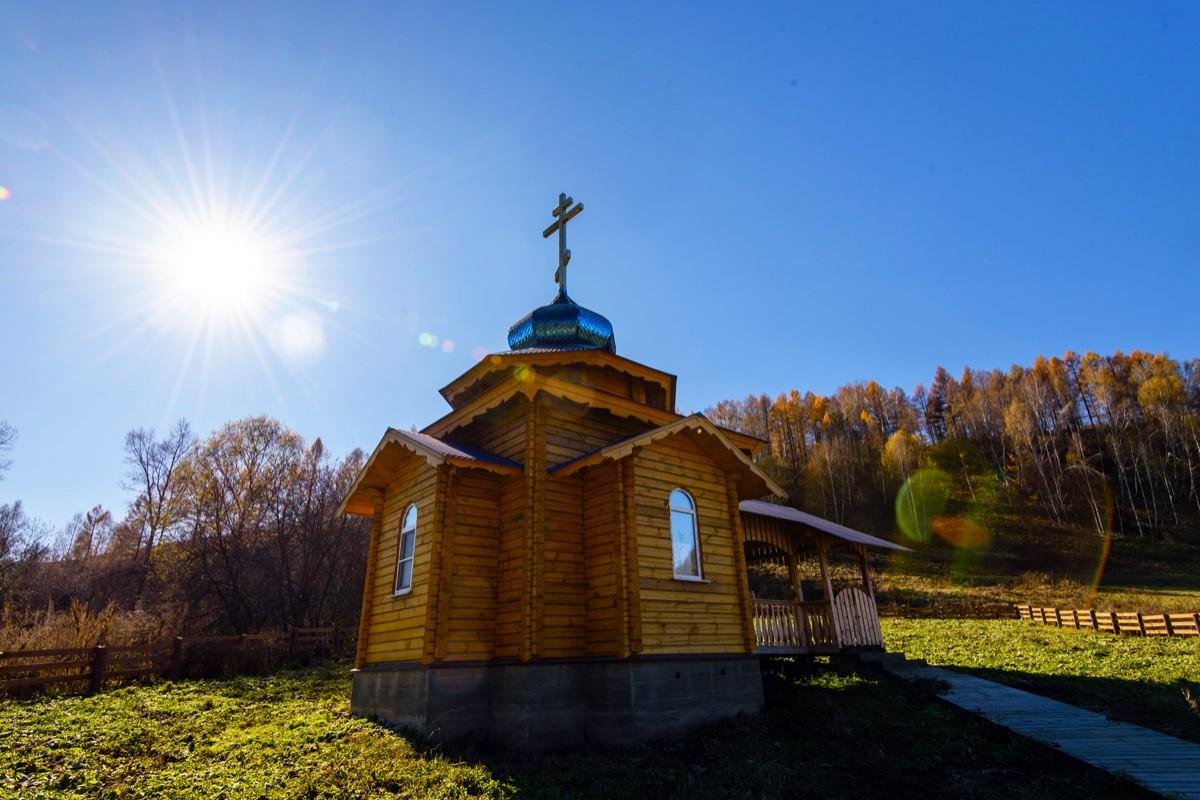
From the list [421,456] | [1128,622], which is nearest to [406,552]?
[421,456]

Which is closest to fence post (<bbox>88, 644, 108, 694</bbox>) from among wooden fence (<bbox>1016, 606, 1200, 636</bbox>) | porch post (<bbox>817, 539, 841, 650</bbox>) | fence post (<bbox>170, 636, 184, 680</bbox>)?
fence post (<bbox>170, 636, 184, 680</bbox>)

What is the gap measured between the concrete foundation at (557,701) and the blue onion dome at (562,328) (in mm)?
6944

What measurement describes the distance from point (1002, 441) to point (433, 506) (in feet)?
216

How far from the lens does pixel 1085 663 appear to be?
634 inches

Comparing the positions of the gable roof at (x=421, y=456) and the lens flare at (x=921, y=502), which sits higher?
the lens flare at (x=921, y=502)

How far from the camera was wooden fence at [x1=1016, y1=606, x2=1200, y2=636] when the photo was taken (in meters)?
20.9

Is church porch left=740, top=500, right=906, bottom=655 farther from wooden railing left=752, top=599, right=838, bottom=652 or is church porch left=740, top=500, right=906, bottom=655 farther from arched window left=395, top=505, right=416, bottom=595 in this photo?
arched window left=395, top=505, right=416, bottom=595

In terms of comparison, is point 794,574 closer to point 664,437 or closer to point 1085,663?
point 1085,663

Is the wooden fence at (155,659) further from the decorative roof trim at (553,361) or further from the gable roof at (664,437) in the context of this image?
the gable roof at (664,437)

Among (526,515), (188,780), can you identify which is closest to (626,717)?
(526,515)

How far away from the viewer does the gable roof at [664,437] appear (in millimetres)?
10625

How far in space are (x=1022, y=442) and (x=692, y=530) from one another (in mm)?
57585

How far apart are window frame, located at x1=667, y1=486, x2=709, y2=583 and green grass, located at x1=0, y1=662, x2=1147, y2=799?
240cm

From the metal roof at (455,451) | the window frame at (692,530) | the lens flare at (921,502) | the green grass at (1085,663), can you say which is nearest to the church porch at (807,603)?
the green grass at (1085,663)
